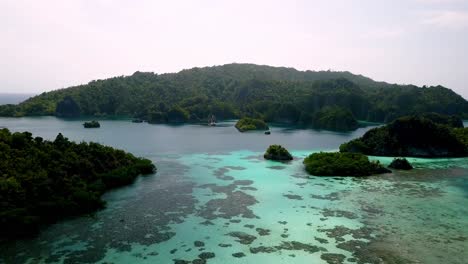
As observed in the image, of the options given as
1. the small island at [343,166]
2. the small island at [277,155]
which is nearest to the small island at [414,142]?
the small island at [277,155]

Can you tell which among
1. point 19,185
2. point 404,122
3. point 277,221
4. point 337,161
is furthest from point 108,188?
point 404,122

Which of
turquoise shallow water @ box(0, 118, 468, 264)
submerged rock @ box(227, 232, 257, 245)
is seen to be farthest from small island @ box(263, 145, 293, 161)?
submerged rock @ box(227, 232, 257, 245)

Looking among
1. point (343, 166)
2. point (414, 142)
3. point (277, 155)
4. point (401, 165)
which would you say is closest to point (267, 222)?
point (343, 166)

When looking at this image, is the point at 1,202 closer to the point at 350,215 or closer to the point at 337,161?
the point at 350,215

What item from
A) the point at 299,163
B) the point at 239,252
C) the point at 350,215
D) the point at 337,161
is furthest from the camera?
the point at 299,163

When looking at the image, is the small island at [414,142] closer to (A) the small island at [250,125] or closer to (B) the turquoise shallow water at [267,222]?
(B) the turquoise shallow water at [267,222]

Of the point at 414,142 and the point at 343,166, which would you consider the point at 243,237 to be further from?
the point at 414,142
